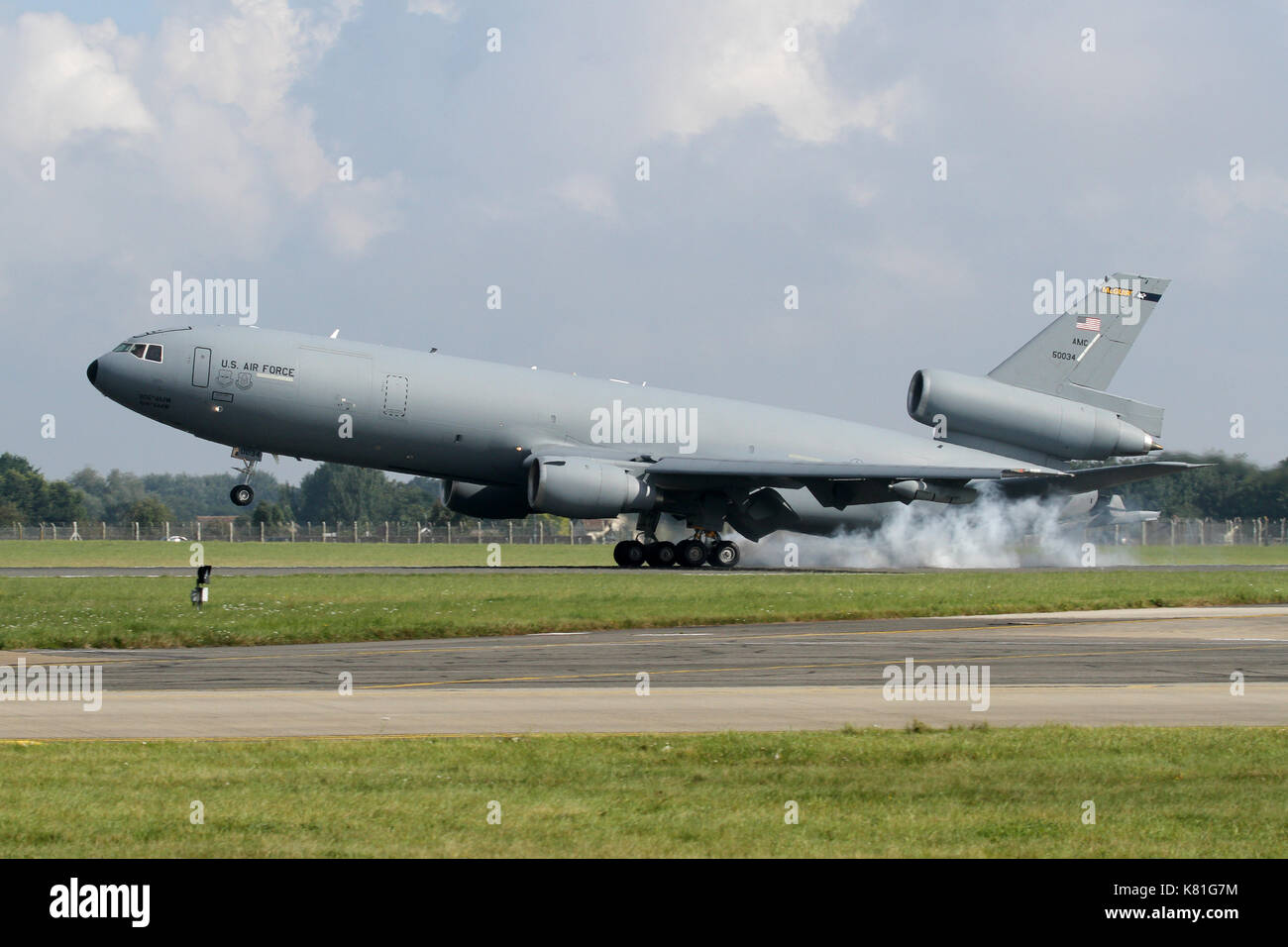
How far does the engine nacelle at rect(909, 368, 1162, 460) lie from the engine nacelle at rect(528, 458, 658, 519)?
1180 cm

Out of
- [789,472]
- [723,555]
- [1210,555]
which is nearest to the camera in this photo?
[789,472]

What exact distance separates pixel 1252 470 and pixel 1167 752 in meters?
56.1

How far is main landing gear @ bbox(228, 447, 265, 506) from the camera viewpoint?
4053cm

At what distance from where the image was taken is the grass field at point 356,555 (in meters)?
60.3

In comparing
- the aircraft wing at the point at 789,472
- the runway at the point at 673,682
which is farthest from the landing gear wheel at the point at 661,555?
the runway at the point at 673,682

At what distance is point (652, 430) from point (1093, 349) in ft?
53.0

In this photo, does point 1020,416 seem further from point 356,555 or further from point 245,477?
point 356,555

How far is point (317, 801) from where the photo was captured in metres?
10.0

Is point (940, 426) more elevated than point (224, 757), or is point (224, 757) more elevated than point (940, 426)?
point (940, 426)

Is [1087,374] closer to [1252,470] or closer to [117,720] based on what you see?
[1252,470]

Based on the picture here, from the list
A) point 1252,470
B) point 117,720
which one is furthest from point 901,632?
point 1252,470

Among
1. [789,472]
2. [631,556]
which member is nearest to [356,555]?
[631,556]

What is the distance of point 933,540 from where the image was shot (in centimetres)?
5038
